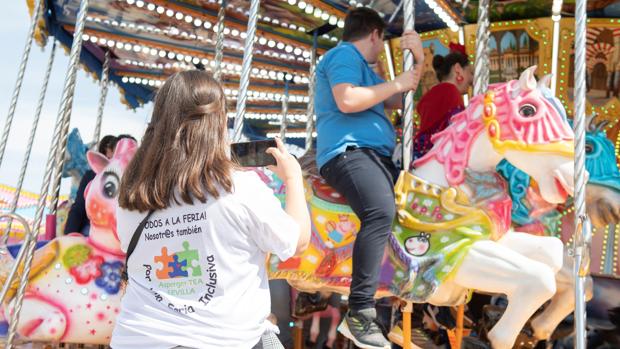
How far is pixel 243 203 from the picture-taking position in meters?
1.73

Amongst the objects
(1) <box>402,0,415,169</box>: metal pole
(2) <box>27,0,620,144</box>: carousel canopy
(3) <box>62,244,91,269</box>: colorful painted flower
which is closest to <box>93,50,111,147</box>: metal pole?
(2) <box>27,0,620,144</box>: carousel canopy

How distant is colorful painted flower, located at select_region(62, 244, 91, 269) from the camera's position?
12.9ft

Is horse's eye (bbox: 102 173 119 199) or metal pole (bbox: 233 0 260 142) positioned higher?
metal pole (bbox: 233 0 260 142)

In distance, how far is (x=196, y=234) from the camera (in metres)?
1.72

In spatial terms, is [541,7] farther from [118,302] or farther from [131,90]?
[131,90]

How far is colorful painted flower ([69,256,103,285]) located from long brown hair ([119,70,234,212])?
7.31ft

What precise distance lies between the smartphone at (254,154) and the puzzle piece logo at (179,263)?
401mm

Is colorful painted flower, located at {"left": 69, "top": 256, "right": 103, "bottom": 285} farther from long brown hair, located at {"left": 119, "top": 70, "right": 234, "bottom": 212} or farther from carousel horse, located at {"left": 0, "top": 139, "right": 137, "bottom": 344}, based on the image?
long brown hair, located at {"left": 119, "top": 70, "right": 234, "bottom": 212}

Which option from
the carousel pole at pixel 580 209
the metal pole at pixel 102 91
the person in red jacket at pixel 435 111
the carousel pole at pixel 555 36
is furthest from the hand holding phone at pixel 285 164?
the metal pole at pixel 102 91

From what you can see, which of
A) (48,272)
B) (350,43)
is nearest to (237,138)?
(350,43)

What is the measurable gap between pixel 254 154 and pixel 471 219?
5.52 ft

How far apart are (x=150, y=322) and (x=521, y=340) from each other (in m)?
3.00

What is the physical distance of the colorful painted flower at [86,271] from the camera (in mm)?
3893

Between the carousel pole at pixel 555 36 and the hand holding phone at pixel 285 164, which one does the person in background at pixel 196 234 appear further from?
the carousel pole at pixel 555 36
